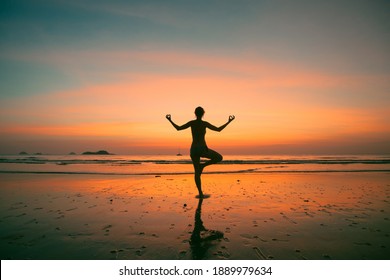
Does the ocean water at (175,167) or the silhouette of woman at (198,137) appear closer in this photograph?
the silhouette of woman at (198,137)

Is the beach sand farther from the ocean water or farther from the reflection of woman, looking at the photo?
the ocean water

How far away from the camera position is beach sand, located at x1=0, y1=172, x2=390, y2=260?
4.36 m

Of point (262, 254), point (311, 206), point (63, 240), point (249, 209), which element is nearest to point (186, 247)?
point (262, 254)

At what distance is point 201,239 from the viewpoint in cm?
496

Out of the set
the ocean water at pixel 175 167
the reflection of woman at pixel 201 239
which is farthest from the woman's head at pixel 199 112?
the ocean water at pixel 175 167

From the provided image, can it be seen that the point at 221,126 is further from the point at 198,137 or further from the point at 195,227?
the point at 195,227

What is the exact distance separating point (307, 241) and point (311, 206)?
3.59 meters

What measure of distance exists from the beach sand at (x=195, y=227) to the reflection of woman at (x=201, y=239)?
16 millimetres

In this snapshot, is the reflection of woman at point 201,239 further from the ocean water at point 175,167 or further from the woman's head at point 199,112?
the ocean water at point 175,167

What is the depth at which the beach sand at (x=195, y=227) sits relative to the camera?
4.36 m

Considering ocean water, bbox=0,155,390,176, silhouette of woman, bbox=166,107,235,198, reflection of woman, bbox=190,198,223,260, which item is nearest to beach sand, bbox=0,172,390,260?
reflection of woman, bbox=190,198,223,260
